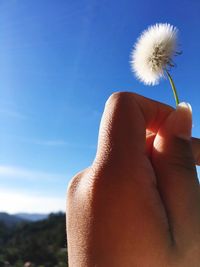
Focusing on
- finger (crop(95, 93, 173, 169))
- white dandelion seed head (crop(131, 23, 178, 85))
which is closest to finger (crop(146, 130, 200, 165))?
finger (crop(95, 93, 173, 169))

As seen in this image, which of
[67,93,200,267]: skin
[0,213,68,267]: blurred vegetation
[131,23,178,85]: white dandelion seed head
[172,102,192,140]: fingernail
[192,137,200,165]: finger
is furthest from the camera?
[0,213,68,267]: blurred vegetation

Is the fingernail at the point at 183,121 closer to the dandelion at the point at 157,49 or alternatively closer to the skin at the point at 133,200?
the skin at the point at 133,200

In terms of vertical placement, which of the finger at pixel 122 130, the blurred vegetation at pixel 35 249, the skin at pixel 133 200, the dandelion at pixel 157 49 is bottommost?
the skin at pixel 133 200

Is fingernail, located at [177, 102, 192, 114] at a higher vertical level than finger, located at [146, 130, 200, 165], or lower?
higher

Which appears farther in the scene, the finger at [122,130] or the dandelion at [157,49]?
the dandelion at [157,49]

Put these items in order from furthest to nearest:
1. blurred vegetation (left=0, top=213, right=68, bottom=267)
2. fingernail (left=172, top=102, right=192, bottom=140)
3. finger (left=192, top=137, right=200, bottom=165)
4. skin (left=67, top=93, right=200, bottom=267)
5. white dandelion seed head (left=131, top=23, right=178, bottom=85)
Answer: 1. blurred vegetation (left=0, top=213, right=68, bottom=267)
2. white dandelion seed head (left=131, top=23, right=178, bottom=85)
3. finger (left=192, top=137, right=200, bottom=165)
4. fingernail (left=172, top=102, right=192, bottom=140)
5. skin (left=67, top=93, right=200, bottom=267)

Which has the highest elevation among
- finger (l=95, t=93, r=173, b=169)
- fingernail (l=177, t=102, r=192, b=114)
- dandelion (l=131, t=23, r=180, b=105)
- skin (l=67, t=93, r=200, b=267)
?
dandelion (l=131, t=23, r=180, b=105)

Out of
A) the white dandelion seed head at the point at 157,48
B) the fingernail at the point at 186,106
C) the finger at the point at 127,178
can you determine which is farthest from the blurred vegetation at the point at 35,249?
the finger at the point at 127,178

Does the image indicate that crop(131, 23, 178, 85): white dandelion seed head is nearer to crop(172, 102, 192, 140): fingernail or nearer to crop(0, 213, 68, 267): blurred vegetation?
crop(172, 102, 192, 140): fingernail

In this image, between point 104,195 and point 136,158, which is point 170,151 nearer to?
point 136,158

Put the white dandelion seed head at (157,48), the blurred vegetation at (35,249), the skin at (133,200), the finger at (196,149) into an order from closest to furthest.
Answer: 1. the skin at (133,200)
2. the finger at (196,149)
3. the white dandelion seed head at (157,48)
4. the blurred vegetation at (35,249)
